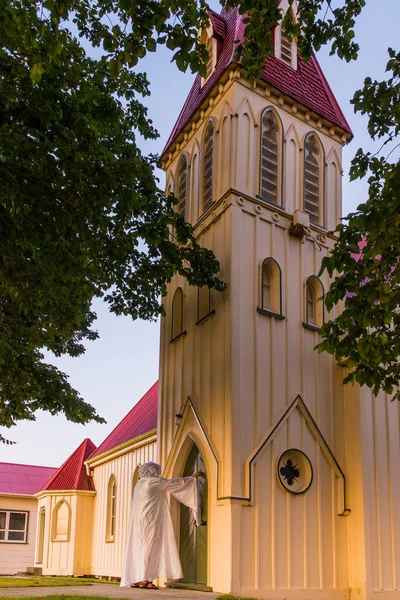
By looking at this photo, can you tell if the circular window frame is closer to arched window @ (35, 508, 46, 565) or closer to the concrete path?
the concrete path

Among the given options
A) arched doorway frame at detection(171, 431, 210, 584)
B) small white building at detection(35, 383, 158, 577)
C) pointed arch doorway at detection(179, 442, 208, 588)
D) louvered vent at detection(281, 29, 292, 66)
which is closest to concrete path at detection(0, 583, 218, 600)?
pointed arch doorway at detection(179, 442, 208, 588)

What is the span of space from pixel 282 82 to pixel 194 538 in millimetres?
10751

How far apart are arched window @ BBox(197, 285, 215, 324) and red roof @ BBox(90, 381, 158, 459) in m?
5.28

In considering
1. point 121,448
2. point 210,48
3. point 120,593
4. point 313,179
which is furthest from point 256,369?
point 210,48

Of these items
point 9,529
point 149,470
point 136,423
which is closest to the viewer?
point 149,470

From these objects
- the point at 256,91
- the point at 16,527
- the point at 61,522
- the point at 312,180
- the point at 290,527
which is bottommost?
the point at 16,527

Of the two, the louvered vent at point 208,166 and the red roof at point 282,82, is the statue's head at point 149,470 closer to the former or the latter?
the louvered vent at point 208,166

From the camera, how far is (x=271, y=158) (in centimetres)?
1712

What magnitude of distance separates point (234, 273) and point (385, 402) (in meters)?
4.45

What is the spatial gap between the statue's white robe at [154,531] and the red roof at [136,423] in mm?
5848

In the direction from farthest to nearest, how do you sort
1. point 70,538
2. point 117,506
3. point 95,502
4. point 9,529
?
point 9,529
point 95,502
point 70,538
point 117,506

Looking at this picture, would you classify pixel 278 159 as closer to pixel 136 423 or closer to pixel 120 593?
pixel 120 593

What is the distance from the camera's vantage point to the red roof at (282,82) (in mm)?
17688

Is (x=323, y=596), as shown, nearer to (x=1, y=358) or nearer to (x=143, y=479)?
(x=143, y=479)
